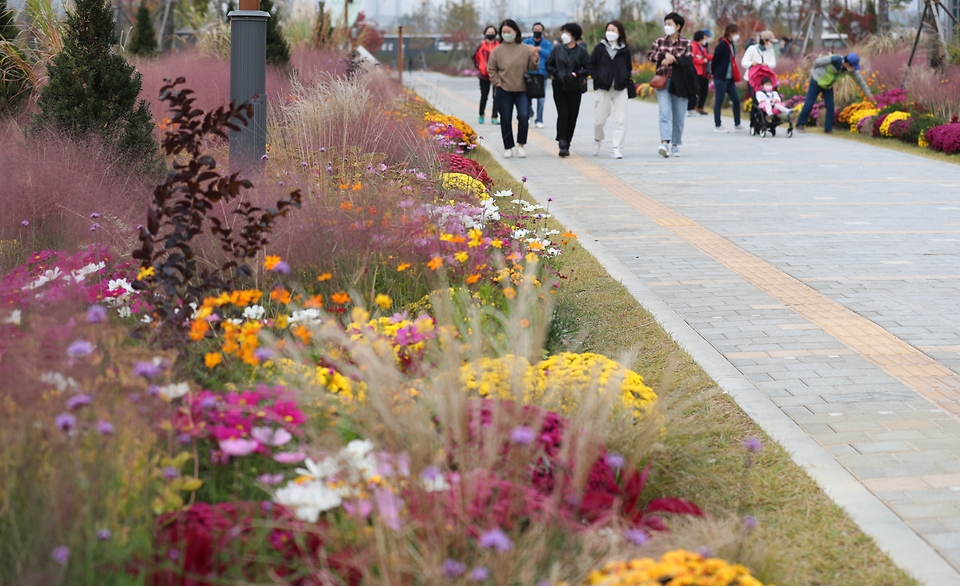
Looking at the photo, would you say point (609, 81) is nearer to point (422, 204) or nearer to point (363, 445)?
point (422, 204)

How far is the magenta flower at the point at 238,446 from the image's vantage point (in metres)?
2.89

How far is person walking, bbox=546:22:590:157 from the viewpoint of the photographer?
555 inches

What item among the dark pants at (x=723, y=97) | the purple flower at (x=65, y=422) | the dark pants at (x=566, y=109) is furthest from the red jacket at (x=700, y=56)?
the purple flower at (x=65, y=422)

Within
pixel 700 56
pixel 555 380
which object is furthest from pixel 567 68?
pixel 555 380

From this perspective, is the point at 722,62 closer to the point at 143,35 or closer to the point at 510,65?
the point at 510,65

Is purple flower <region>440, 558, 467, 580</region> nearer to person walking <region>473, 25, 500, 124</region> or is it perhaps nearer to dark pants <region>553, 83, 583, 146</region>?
dark pants <region>553, 83, 583, 146</region>

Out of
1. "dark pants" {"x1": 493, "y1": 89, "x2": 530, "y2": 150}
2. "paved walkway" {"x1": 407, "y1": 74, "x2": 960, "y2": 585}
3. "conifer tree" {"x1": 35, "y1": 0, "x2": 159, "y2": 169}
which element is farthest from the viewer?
"dark pants" {"x1": 493, "y1": 89, "x2": 530, "y2": 150}

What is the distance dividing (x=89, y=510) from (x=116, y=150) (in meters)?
5.53

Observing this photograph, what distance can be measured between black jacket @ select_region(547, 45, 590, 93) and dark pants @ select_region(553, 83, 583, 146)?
0.07 m

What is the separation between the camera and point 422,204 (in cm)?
602

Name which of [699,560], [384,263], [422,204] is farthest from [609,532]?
[422,204]

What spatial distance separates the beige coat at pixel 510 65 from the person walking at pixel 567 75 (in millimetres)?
345

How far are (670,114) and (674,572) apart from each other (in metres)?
12.8

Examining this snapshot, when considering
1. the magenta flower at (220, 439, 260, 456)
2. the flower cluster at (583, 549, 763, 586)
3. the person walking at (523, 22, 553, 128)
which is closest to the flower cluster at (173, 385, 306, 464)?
the magenta flower at (220, 439, 260, 456)
